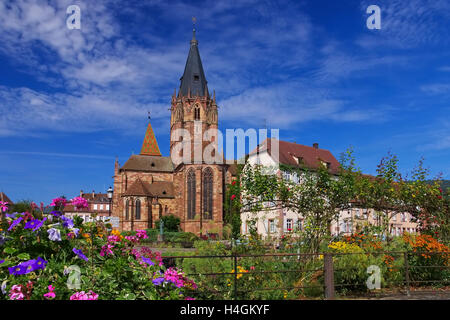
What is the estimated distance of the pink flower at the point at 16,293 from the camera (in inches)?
136

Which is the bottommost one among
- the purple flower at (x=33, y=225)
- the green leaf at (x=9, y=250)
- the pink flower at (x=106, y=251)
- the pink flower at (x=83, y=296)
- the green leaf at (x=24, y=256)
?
the pink flower at (x=83, y=296)

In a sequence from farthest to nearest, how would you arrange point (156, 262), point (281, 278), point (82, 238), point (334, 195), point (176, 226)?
1. point (176, 226)
2. point (334, 195)
3. point (281, 278)
4. point (156, 262)
5. point (82, 238)

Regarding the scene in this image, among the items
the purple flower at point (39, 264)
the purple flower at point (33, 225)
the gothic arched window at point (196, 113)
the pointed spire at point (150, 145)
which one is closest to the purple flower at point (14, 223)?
the purple flower at point (33, 225)

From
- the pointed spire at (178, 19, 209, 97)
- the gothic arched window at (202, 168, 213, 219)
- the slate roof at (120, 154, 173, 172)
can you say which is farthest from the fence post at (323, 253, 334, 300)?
the slate roof at (120, 154, 173, 172)

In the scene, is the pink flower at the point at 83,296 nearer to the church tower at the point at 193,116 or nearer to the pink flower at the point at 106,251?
the pink flower at the point at 106,251

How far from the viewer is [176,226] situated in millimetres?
63594

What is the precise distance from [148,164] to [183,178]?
1123cm

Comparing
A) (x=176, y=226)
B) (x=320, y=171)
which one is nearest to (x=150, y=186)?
(x=176, y=226)

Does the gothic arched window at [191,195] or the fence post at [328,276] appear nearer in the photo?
the fence post at [328,276]

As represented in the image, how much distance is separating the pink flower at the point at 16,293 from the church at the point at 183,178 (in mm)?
56828

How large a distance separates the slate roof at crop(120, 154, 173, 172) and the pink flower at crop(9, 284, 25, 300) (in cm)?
6950

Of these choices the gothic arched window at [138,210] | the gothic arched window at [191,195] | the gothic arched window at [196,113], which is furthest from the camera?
the gothic arched window at [196,113]

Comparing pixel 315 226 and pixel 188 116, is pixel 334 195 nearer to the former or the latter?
pixel 315 226

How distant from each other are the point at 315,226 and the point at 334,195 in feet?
4.22
